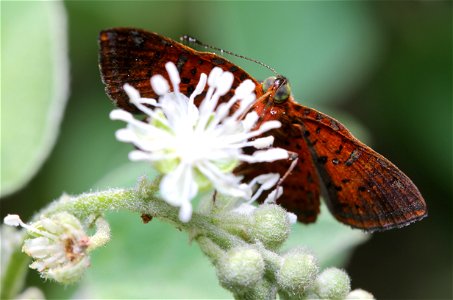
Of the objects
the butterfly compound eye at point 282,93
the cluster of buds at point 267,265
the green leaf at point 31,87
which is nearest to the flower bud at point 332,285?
the cluster of buds at point 267,265

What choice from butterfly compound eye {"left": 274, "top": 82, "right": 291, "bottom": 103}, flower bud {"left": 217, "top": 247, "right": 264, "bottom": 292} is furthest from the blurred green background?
flower bud {"left": 217, "top": 247, "right": 264, "bottom": 292}

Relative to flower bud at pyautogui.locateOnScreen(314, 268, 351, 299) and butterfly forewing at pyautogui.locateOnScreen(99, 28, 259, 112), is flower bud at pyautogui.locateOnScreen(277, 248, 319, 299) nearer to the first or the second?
flower bud at pyautogui.locateOnScreen(314, 268, 351, 299)

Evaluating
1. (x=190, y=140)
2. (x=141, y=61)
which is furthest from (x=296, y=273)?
(x=141, y=61)

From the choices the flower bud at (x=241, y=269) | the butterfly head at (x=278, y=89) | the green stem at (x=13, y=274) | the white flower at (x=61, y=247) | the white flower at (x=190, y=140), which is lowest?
the green stem at (x=13, y=274)

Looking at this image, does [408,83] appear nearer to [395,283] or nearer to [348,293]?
[395,283]

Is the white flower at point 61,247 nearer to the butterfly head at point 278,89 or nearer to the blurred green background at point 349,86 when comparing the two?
the butterfly head at point 278,89
